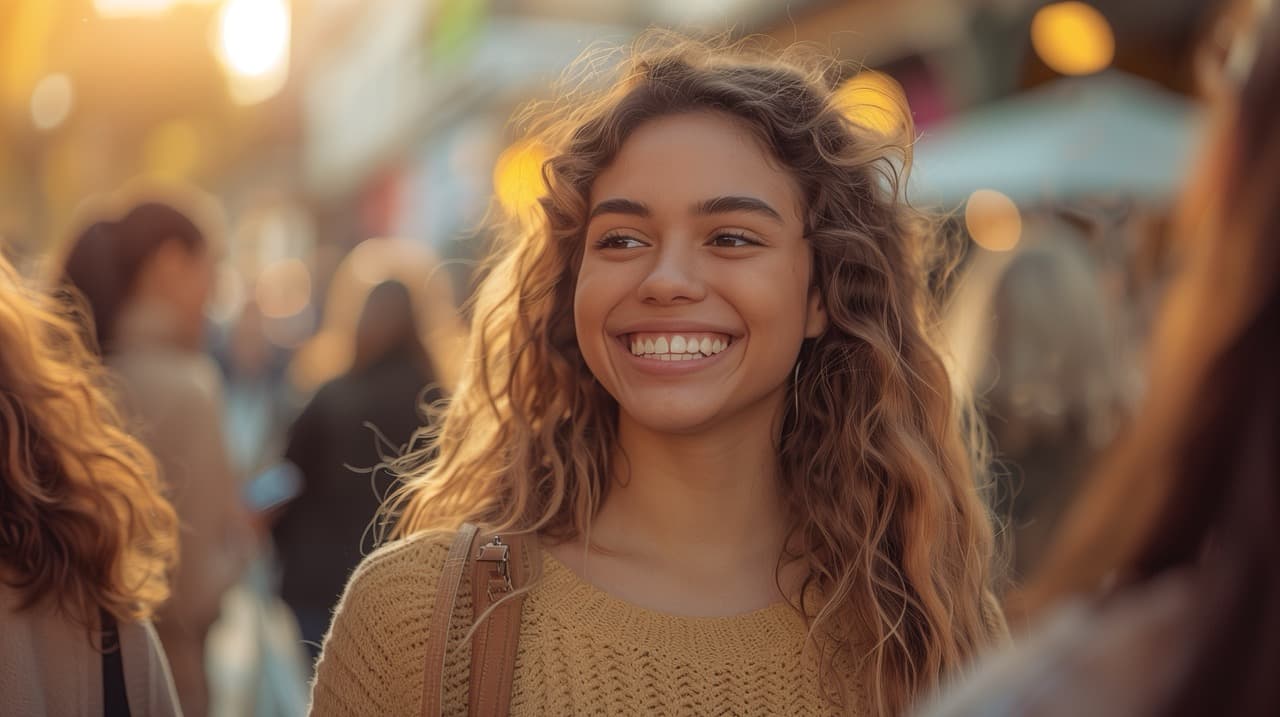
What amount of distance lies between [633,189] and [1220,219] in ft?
5.83

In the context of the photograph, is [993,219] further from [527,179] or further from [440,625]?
[440,625]

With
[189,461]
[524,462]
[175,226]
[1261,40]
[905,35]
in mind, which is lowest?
[189,461]

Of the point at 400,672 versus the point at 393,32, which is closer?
the point at 400,672

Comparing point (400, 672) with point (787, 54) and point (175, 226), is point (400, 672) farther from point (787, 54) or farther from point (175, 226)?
point (175, 226)

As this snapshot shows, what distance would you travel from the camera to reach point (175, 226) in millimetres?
4984

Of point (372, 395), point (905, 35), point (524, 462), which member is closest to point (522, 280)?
point (524, 462)

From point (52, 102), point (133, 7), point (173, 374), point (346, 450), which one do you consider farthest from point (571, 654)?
point (52, 102)

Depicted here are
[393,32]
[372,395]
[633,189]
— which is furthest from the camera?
[393,32]

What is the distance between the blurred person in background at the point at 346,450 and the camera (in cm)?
562

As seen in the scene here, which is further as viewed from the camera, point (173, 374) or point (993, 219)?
point (993, 219)

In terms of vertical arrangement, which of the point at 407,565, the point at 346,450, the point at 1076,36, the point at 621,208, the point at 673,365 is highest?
the point at 1076,36

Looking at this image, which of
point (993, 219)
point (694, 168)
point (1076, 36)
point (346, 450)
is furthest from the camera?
point (993, 219)

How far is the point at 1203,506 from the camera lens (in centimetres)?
117

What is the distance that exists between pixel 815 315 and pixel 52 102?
57.6 ft
